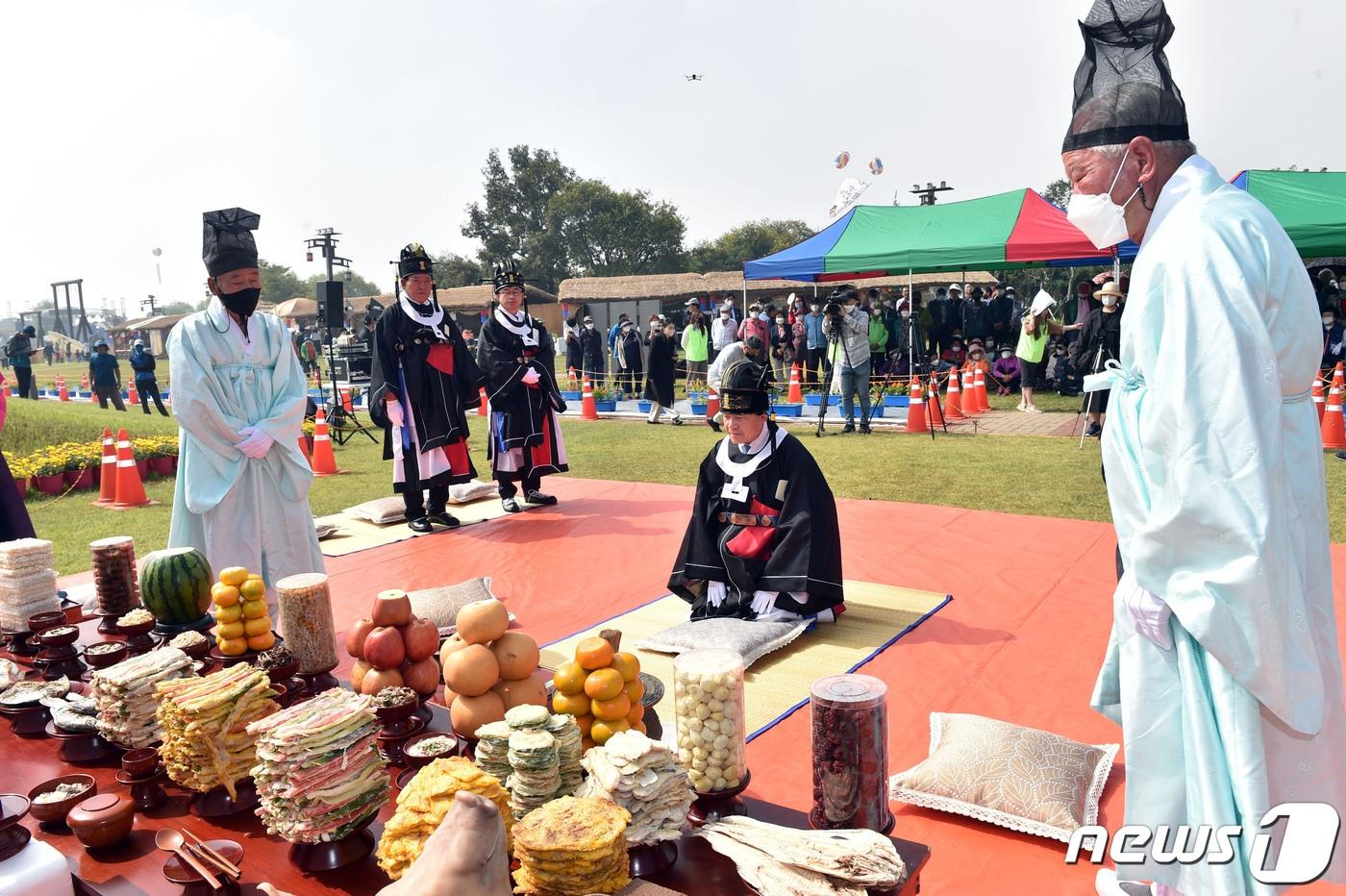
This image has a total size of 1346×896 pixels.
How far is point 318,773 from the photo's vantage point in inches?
71.2

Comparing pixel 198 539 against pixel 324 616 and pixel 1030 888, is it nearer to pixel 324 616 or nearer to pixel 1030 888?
pixel 324 616

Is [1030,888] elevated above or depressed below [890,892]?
below

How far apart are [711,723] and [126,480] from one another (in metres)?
9.43

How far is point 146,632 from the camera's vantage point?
10.1 ft

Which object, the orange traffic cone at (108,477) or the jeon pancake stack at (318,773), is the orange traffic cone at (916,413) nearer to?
the orange traffic cone at (108,477)

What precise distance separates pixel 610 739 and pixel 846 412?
11207 mm

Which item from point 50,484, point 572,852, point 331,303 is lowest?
point 50,484

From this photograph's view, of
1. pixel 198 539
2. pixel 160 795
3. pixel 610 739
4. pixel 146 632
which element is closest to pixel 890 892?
pixel 610 739

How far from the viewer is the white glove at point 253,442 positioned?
4.45 m

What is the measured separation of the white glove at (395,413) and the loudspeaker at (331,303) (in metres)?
8.21

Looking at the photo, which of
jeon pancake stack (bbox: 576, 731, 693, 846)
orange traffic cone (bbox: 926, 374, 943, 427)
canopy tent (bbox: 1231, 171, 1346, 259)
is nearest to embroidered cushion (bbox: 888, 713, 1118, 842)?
jeon pancake stack (bbox: 576, 731, 693, 846)

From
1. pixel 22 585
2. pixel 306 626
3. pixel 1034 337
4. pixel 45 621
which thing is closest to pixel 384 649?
pixel 306 626

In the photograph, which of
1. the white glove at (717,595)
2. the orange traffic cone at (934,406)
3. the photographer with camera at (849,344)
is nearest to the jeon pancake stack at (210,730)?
the white glove at (717,595)

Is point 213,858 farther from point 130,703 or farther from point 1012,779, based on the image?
point 1012,779
